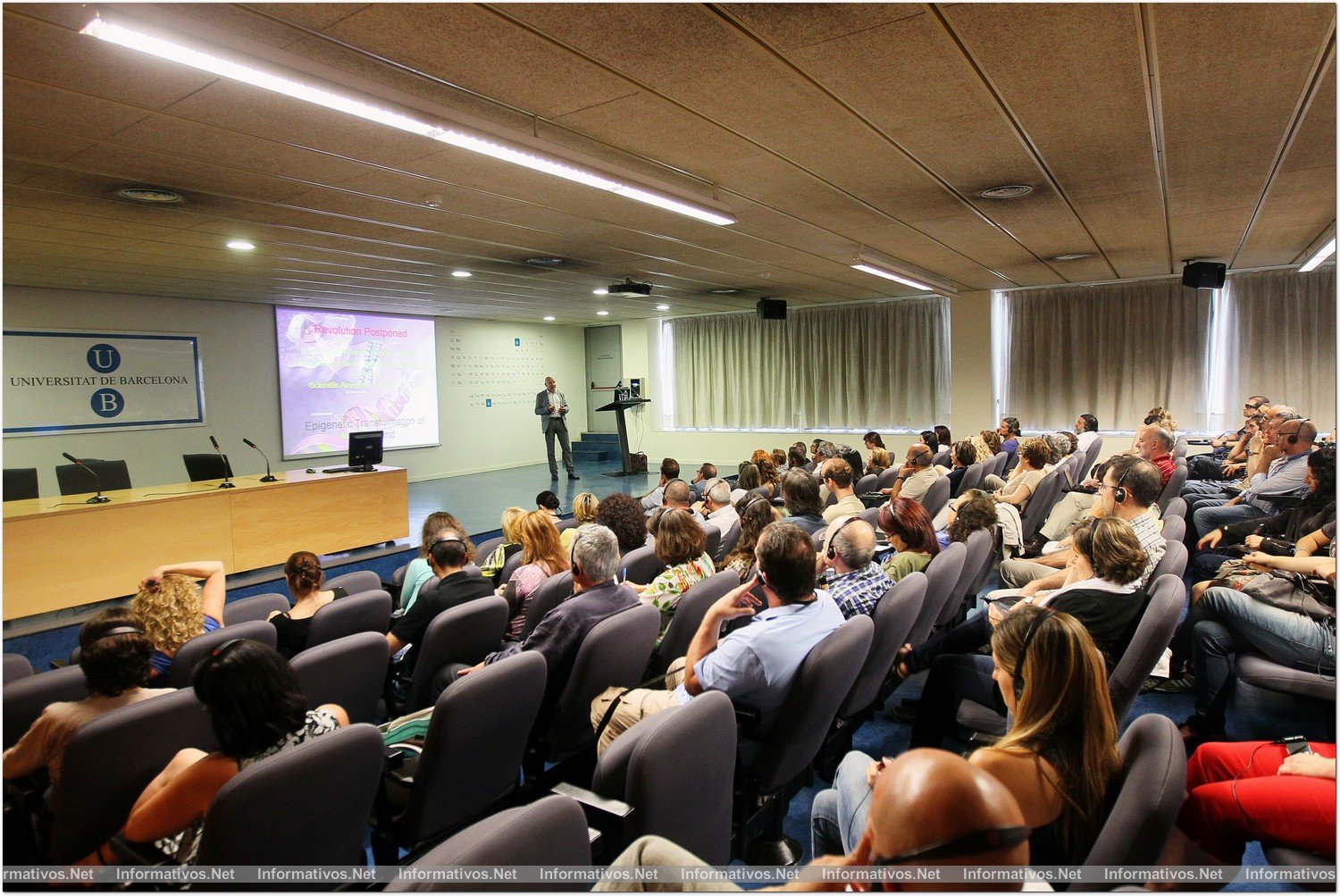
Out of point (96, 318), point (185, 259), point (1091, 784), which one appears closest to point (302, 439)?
point (96, 318)

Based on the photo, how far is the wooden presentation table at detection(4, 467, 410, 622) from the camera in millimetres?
5199

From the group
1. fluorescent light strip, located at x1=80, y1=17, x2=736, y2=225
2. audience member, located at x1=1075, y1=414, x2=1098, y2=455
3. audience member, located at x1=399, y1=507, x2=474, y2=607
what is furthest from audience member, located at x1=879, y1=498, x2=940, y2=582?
audience member, located at x1=1075, y1=414, x2=1098, y2=455

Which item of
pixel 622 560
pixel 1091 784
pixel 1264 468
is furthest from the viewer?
pixel 1264 468

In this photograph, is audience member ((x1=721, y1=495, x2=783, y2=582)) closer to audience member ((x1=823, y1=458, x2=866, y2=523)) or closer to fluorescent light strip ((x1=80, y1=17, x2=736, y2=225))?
audience member ((x1=823, y1=458, x2=866, y2=523))

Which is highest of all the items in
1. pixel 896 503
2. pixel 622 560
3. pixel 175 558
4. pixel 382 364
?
pixel 382 364

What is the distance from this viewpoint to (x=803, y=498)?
3.92 m

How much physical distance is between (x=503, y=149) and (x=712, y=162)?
1.26 m

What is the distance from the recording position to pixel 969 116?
3387mm

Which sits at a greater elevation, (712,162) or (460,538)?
(712,162)

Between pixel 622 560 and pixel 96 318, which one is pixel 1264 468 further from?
pixel 96 318

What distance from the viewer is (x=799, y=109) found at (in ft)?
10.8

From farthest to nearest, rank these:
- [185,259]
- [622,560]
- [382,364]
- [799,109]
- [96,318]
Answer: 1. [382,364]
2. [96,318]
3. [185,259]
4. [622,560]
5. [799,109]

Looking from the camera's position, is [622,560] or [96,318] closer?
[622,560]

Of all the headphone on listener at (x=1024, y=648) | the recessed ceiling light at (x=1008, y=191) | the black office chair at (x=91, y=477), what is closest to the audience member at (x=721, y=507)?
the recessed ceiling light at (x=1008, y=191)
